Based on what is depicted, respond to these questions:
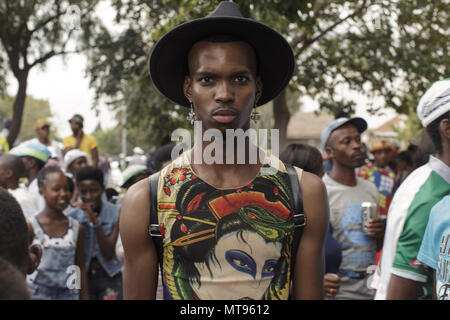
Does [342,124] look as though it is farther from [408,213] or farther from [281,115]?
[281,115]

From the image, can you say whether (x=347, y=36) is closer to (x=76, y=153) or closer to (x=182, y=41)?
(x=76, y=153)

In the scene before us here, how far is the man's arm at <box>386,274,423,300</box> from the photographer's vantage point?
8.64ft

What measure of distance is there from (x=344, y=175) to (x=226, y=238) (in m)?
2.77

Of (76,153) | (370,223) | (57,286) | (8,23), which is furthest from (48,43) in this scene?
(370,223)

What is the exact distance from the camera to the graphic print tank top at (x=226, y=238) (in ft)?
6.61

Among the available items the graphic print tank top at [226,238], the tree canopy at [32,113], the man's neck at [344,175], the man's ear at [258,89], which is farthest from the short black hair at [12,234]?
the tree canopy at [32,113]

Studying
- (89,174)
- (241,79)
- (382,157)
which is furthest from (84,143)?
(241,79)

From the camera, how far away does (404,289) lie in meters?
2.65

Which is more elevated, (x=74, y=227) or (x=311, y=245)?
(x=311, y=245)

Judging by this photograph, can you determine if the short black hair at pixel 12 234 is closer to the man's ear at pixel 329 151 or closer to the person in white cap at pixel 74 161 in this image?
the man's ear at pixel 329 151

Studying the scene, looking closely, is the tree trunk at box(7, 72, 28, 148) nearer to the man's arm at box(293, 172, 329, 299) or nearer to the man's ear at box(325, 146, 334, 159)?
the man's ear at box(325, 146, 334, 159)

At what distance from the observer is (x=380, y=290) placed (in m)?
2.92

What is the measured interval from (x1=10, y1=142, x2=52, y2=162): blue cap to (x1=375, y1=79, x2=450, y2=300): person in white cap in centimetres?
426

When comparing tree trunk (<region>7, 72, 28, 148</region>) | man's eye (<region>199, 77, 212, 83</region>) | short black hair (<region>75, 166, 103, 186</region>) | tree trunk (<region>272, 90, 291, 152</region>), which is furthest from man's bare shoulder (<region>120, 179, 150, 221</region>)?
tree trunk (<region>7, 72, 28, 148</region>)
